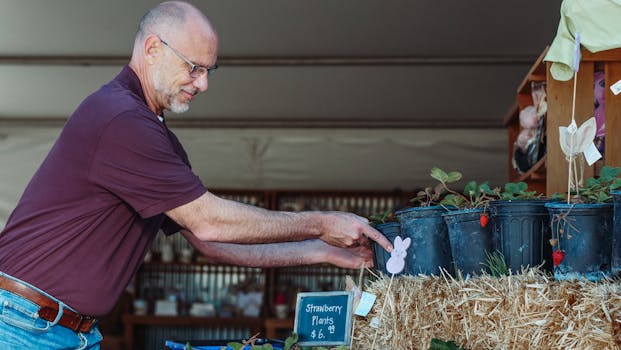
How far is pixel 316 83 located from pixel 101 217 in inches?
147

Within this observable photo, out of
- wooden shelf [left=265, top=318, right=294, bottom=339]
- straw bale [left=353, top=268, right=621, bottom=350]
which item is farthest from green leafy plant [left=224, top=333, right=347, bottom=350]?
wooden shelf [left=265, top=318, right=294, bottom=339]

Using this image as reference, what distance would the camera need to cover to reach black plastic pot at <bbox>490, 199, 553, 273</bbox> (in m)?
2.26

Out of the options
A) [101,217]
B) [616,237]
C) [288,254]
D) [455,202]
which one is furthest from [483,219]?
[101,217]

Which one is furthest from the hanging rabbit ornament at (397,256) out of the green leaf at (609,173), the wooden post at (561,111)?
the wooden post at (561,111)

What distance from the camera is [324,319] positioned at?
8.42 feet

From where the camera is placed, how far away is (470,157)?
6.95 metres

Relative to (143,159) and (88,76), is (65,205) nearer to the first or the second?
(143,159)

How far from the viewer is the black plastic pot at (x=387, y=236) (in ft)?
8.54

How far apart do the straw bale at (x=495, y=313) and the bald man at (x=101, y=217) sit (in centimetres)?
38

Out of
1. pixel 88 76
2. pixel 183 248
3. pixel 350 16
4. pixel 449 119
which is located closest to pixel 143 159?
pixel 350 16

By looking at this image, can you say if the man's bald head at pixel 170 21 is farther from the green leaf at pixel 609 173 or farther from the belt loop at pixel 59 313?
the green leaf at pixel 609 173

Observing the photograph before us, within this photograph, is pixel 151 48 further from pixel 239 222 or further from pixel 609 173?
pixel 609 173

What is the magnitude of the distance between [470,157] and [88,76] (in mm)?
3235

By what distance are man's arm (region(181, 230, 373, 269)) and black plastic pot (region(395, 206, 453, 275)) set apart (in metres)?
0.32
